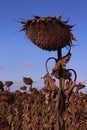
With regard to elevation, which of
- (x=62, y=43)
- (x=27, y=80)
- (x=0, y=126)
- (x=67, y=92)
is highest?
(x=27, y=80)

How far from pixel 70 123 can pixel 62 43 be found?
1506 millimetres

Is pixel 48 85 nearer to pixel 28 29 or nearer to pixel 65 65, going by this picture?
pixel 65 65

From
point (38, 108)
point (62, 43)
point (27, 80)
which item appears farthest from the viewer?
point (27, 80)

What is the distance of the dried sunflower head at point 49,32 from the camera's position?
25.0 feet

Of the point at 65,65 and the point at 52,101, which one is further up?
the point at 65,65

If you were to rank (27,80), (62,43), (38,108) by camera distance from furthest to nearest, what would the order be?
(27,80)
(38,108)
(62,43)

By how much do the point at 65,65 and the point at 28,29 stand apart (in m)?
0.96

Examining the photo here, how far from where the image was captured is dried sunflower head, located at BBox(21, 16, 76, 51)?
7617 mm

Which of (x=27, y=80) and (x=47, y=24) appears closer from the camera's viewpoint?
(x=47, y=24)

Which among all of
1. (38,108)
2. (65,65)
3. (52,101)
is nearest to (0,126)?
(52,101)

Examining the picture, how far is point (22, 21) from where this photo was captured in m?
8.01

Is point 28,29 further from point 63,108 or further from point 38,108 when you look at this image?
point 38,108

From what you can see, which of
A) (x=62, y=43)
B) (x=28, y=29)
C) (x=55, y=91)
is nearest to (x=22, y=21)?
(x=28, y=29)

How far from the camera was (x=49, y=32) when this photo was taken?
7699mm
